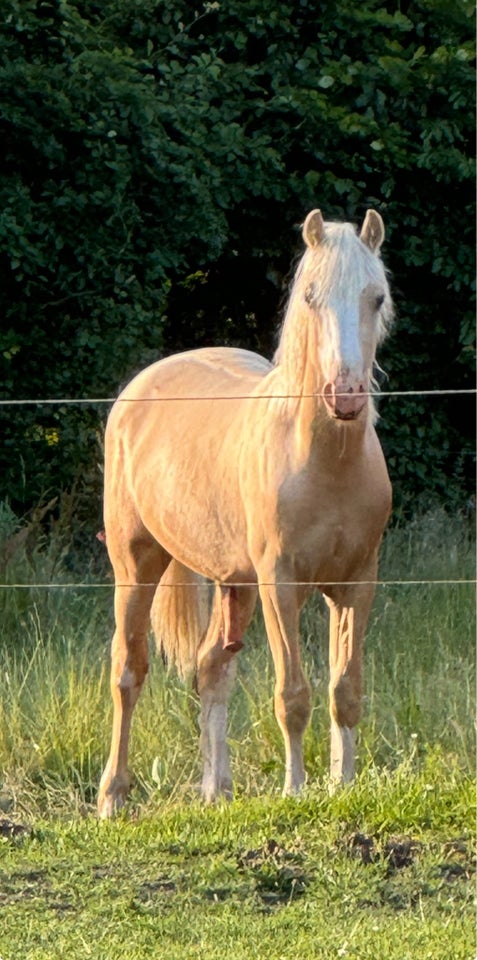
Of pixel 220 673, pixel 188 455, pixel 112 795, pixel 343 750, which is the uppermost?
pixel 188 455

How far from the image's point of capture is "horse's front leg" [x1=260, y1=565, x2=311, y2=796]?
523cm

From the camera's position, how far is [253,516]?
537 centimetres

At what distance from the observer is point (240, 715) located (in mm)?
6438

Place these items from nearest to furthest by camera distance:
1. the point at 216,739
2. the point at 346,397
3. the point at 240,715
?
1. the point at 346,397
2. the point at 216,739
3. the point at 240,715

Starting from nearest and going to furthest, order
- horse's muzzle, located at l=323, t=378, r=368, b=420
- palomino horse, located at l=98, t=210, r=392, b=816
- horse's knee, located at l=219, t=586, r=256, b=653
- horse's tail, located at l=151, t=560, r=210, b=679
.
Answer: horse's muzzle, located at l=323, t=378, r=368, b=420, palomino horse, located at l=98, t=210, r=392, b=816, horse's knee, located at l=219, t=586, r=256, b=653, horse's tail, located at l=151, t=560, r=210, b=679

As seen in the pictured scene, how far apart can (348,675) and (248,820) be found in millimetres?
596

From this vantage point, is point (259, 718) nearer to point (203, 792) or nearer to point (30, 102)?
point (203, 792)

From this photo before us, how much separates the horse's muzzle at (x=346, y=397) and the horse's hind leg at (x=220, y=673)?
1.36 metres

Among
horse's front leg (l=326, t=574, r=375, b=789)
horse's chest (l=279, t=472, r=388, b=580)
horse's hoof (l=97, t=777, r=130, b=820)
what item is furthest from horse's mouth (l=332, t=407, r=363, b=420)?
horse's hoof (l=97, t=777, r=130, b=820)

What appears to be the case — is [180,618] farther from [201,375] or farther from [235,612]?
[201,375]

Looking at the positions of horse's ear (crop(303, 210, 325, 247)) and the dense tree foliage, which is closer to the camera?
horse's ear (crop(303, 210, 325, 247))

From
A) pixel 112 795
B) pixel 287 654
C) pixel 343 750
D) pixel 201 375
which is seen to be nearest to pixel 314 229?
pixel 201 375

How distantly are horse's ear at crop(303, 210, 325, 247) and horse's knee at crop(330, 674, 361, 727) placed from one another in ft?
4.36

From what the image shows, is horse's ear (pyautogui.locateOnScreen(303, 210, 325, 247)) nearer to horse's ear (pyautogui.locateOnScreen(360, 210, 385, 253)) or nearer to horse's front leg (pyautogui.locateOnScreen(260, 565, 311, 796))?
horse's ear (pyautogui.locateOnScreen(360, 210, 385, 253))
